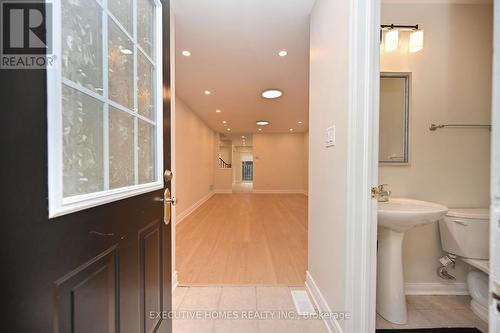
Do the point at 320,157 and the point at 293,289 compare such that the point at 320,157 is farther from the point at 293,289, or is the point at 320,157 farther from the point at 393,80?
the point at 293,289

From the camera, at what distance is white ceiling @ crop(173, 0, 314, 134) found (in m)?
1.84

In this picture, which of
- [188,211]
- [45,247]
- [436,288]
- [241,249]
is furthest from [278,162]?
[45,247]

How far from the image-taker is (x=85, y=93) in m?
0.61

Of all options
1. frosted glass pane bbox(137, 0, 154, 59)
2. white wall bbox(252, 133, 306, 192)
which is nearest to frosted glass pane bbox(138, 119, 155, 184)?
frosted glass pane bbox(137, 0, 154, 59)

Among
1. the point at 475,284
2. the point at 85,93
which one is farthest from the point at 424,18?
the point at 85,93

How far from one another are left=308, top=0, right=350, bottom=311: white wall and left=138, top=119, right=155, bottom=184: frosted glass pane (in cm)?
103

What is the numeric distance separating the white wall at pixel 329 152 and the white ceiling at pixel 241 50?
37 cm

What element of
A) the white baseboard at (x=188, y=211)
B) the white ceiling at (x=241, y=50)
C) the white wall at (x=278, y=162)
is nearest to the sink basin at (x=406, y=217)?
the white ceiling at (x=241, y=50)

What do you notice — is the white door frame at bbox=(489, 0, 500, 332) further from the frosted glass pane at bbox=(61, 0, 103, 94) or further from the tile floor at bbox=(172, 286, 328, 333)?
the tile floor at bbox=(172, 286, 328, 333)

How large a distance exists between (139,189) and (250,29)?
6.30ft

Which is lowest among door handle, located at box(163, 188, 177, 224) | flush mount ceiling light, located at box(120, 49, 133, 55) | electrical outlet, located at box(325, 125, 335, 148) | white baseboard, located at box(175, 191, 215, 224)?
white baseboard, located at box(175, 191, 215, 224)

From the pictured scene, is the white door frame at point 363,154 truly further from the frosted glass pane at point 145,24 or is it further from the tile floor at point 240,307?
the frosted glass pane at point 145,24

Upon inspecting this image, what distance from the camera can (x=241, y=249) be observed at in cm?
267

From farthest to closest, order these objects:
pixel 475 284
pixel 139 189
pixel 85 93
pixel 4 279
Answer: pixel 475 284 < pixel 139 189 < pixel 85 93 < pixel 4 279
